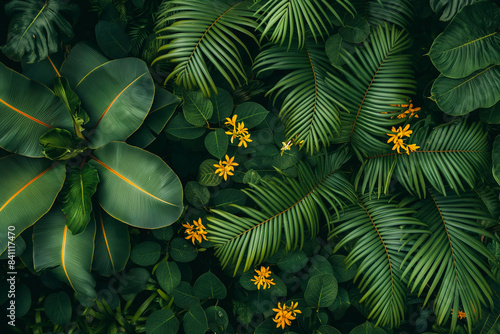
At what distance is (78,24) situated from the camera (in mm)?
2227

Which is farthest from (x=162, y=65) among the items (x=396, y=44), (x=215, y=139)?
(x=396, y=44)

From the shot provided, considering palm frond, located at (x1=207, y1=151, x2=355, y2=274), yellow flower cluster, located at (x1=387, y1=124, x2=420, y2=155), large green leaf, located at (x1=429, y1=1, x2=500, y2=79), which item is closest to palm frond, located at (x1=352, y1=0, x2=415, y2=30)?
large green leaf, located at (x1=429, y1=1, x2=500, y2=79)

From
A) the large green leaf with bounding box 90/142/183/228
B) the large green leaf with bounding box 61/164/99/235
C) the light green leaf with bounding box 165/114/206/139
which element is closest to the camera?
the large green leaf with bounding box 61/164/99/235

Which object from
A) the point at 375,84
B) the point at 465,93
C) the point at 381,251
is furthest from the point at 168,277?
the point at 465,93

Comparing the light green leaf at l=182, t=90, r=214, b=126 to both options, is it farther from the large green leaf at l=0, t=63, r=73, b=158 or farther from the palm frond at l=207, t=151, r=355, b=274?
the large green leaf at l=0, t=63, r=73, b=158

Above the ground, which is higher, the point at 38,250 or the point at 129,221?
the point at 129,221

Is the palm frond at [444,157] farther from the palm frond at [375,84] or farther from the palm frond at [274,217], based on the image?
the palm frond at [274,217]

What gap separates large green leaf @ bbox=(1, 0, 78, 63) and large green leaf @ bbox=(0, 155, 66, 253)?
55cm

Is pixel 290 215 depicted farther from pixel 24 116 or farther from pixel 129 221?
pixel 24 116

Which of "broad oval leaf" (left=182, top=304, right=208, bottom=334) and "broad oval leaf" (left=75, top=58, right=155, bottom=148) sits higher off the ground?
"broad oval leaf" (left=75, top=58, right=155, bottom=148)

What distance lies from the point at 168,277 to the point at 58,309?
713 mm

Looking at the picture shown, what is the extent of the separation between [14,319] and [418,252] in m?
2.47

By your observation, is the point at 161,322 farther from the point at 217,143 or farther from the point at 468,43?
the point at 468,43

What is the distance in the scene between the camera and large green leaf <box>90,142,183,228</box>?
1.81 m
